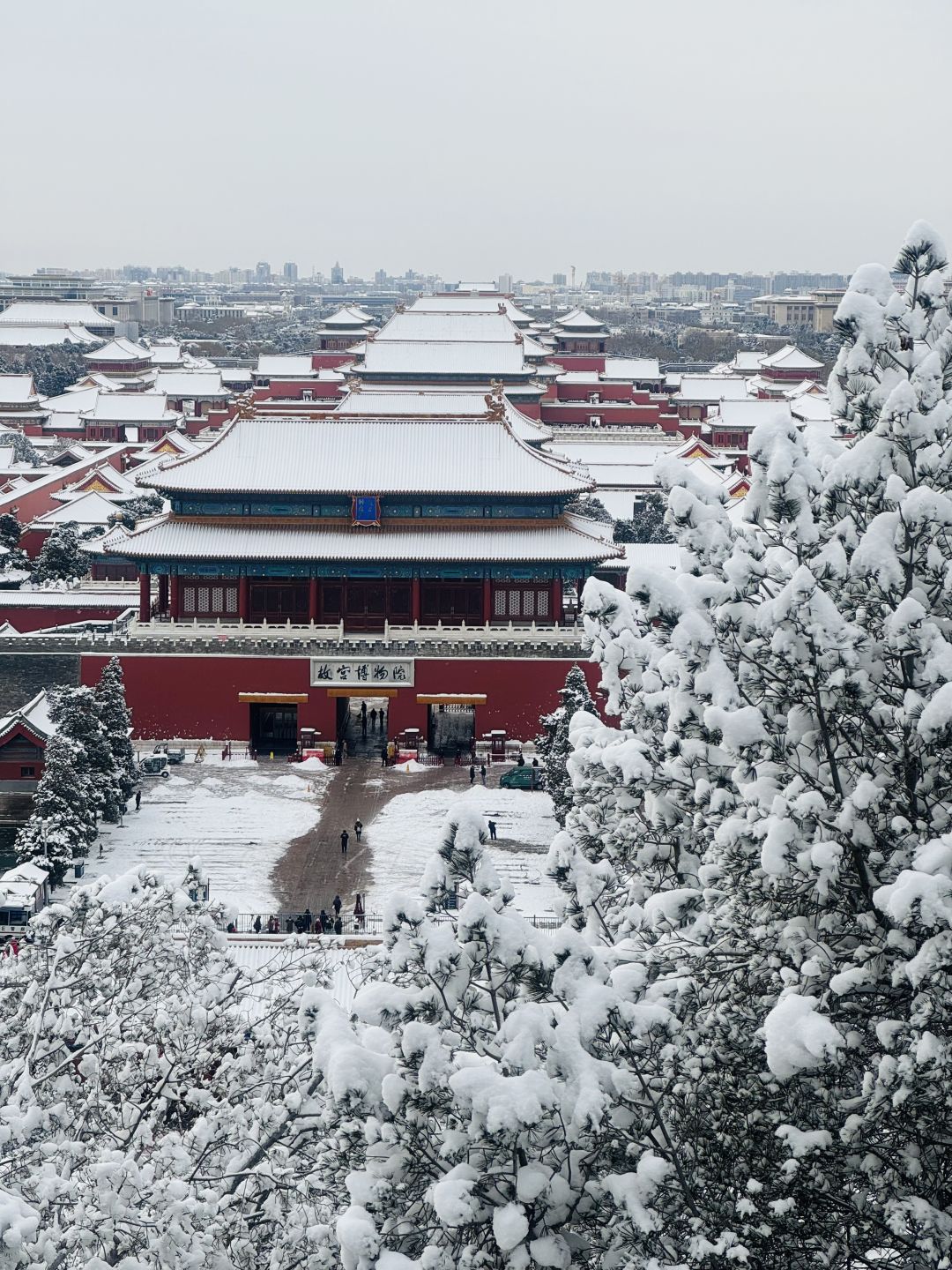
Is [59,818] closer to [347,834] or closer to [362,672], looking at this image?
[347,834]

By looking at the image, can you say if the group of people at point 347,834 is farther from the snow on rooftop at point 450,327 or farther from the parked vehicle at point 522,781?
the snow on rooftop at point 450,327

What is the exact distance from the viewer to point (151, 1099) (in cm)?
1099

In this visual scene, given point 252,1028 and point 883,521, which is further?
point 252,1028

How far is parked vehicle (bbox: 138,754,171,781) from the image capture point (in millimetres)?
31078

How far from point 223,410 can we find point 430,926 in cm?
6574

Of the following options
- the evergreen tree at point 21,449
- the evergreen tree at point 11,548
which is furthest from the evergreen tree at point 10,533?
the evergreen tree at point 21,449

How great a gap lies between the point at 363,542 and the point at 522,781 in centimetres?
683

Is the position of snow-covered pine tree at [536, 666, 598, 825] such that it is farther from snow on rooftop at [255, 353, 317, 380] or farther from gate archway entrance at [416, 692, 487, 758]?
snow on rooftop at [255, 353, 317, 380]

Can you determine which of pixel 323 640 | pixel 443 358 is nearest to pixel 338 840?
pixel 323 640

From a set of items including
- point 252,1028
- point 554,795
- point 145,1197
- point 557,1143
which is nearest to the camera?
point 557,1143

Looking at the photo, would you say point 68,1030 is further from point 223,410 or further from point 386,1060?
point 223,410

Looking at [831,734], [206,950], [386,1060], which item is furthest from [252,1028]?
[831,734]

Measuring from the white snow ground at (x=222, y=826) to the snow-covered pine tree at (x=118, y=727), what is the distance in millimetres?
597

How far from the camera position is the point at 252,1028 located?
12.2 meters
